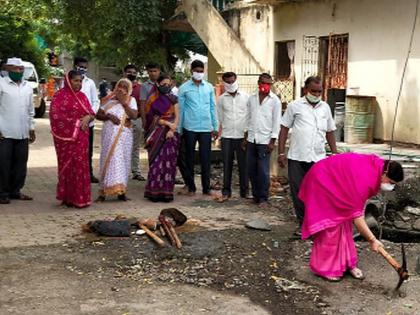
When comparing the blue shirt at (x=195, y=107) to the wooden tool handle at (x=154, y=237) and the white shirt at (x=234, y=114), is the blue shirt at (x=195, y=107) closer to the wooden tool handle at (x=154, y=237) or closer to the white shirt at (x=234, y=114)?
the white shirt at (x=234, y=114)

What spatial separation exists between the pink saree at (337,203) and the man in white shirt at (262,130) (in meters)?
2.40

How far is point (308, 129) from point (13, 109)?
358 cm

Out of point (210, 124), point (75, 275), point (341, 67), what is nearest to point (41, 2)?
point (341, 67)

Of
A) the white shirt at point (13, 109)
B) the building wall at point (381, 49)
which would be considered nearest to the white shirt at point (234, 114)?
the white shirt at point (13, 109)

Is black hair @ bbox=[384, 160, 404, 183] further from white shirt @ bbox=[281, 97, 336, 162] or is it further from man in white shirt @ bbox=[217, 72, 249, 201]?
man in white shirt @ bbox=[217, 72, 249, 201]

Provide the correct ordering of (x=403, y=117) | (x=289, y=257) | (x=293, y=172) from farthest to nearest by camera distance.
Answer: (x=403, y=117) → (x=293, y=172) → (x=289, y=257)

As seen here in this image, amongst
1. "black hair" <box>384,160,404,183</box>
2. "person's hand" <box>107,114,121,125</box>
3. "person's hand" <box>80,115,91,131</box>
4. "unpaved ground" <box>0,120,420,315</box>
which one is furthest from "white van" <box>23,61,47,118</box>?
"black hair" <box>384,160,404,183</box>

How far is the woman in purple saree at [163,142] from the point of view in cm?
756

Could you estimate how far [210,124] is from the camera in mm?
7977

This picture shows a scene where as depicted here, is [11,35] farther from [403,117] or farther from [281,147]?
[281,147]

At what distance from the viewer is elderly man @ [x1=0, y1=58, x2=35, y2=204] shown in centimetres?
725

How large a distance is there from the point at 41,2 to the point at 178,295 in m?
11.7

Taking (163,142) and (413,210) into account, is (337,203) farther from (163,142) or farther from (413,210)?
(163,142)

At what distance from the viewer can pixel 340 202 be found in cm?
479
